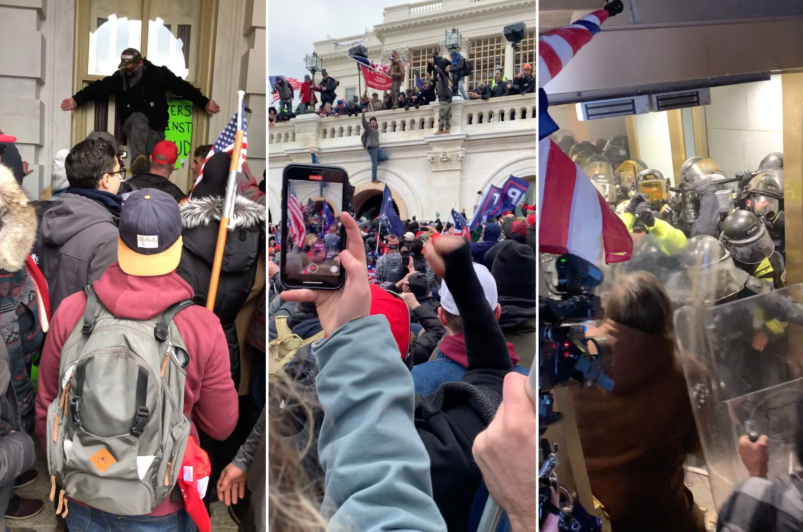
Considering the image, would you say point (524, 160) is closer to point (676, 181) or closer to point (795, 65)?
point (676, 181)

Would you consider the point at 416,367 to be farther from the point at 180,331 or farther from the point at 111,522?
the point at 111,522

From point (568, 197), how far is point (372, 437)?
1.06m

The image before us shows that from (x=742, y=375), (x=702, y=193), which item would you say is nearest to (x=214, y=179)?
(x=702, y=193)

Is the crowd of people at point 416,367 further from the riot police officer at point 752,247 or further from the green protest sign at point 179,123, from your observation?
the green protest sign at point 179,123

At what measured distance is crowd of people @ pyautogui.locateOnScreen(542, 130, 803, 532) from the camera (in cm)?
229

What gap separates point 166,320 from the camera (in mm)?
1909

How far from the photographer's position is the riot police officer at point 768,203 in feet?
7.58

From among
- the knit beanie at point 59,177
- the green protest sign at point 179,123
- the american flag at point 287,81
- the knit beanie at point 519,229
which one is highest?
the green protest sign at point 179,123

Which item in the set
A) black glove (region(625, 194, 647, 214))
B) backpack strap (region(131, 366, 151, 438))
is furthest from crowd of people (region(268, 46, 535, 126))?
backpack strap (region(131, 366, 151, 438))

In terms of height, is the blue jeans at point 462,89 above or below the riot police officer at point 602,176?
above

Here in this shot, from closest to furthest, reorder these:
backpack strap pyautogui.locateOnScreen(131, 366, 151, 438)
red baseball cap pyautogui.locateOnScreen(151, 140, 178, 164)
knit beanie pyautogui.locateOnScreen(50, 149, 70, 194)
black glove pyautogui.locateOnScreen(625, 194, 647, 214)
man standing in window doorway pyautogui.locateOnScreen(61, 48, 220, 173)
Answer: backpack strap pyautogui.locateOnScreen(131, 366, 151, 438), black glove pyautogui.locateOnScreen(625, 194, 647, 214), knit beanie pyautogui.locateOnScreen(50, 149, 70, 194), red baseball cap pyautogui.locateOnScreen(151, 140, 178, 164), man standing in window doorway pyautogui.locateOnScreen(61, 48, 220, 173)

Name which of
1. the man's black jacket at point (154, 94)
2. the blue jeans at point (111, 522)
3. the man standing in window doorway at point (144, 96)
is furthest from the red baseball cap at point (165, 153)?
the blue jeans at point (111, 522)

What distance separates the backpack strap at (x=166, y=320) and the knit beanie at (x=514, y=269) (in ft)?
3.10

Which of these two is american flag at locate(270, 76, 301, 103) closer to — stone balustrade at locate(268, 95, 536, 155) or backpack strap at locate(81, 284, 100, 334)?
stone balustrade at locate(268, 95, 536, 155)
